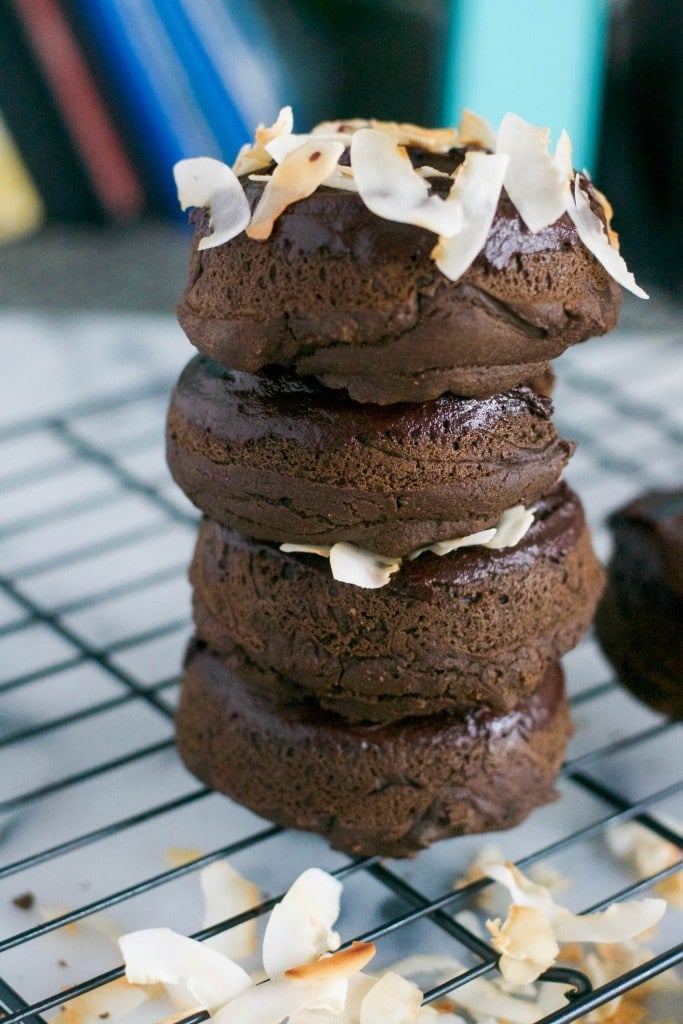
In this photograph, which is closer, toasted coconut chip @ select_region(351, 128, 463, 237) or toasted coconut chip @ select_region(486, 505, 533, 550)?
toasted coconut chip @ select_region(351, 128, 463, 237)

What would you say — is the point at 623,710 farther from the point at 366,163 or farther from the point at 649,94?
the point at 649,94

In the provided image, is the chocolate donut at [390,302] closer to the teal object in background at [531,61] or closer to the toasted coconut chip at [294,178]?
the toasted coconut chip at [294,178]

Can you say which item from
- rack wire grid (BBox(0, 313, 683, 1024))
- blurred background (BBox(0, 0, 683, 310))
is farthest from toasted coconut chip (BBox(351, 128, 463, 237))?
blurred background (BBox(0, 0, 683, 310))

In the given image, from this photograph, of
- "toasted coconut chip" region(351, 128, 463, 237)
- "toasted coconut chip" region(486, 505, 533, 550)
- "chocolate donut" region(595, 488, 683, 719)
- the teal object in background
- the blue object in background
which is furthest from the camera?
the blue object in background

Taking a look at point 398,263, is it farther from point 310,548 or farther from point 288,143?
point 310,548

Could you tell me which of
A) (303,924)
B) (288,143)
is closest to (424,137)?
(288,143)

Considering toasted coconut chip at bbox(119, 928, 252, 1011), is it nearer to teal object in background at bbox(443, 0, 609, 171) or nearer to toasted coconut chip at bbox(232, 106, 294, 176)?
toasted coconut chip at bbox(232, 106, 294, 176)
